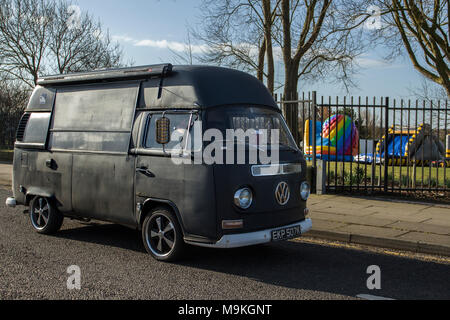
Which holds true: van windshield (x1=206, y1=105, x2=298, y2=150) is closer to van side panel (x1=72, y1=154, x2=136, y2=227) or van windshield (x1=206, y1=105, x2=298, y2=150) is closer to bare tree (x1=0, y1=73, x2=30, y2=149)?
van side panel (x1=72, y1=154, x2=136, y2=227)

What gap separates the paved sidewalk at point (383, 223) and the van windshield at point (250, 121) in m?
1.92

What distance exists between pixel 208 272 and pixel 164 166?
56.6 inches

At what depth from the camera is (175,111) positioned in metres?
6.39

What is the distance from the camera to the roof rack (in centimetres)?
662

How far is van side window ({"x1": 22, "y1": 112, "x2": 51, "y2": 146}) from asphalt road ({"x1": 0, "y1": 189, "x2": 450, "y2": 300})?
63.3 inches

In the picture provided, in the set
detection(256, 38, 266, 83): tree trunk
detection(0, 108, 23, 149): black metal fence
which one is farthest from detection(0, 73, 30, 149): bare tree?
detection(256, 38, 266, 83): tree trunk

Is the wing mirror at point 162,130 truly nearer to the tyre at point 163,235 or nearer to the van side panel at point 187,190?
the van side panel at point 187,190

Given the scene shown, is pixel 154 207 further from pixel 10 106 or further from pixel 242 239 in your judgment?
pixel 10 106

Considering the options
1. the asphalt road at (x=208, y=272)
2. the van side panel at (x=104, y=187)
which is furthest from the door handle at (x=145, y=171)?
the asphalt road at (x=208, y=272)

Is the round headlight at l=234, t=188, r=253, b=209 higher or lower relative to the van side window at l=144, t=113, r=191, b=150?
lower

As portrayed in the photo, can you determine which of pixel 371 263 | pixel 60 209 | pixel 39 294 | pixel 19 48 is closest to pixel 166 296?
pixel 39 294

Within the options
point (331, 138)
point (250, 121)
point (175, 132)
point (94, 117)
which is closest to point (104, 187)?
point (94, 117)

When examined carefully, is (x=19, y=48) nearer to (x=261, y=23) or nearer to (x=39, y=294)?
(x=261, y=23)

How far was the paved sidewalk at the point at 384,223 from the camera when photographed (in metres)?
7.35
